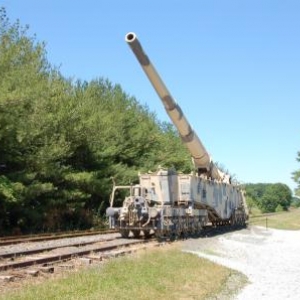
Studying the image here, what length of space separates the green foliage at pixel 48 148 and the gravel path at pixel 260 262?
25.9 ft

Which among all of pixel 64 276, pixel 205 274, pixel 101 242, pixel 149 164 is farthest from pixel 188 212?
pixel 149 164

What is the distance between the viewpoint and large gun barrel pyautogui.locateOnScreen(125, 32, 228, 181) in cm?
1801

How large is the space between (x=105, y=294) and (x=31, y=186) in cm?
1462

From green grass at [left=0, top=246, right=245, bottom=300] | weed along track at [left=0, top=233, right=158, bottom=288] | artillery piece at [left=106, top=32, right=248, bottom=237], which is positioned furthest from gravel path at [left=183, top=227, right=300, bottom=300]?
weed along track at [left=0, top=233, right=158, bottom=288]

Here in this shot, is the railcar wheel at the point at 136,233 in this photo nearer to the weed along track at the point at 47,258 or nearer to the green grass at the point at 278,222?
the weed along track at the point at 47,258

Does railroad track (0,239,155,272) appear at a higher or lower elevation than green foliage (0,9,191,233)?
lower

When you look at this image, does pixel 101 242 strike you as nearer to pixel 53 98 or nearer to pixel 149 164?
pixel 53 98

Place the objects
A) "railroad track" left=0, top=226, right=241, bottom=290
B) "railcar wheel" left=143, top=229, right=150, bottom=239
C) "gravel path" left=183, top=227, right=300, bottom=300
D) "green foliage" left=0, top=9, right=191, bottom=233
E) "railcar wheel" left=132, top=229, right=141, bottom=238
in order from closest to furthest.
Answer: "gravel path" left=183, top=227, right=300, bottom=300
"railroad track" left=0, top=226, right=241, bottom=290
"railcar wheel" left=143, top=229, right=150, bottom=239
"railcar wheel" left=132, top=229, right=141, bottom=238
"green foliage" left=0, top=9, right=191, bottom=233

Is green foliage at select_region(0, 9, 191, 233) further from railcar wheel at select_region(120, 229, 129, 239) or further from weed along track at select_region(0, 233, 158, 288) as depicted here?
weed along track at select_region(0, 233, 158, 288)

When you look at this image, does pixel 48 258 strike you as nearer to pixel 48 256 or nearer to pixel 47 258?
pixel 47 258

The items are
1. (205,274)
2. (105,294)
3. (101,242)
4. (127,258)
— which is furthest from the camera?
(101,242)

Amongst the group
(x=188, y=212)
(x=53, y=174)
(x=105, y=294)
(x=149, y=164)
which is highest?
(x=149, y=164)

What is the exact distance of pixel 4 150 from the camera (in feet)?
73.3

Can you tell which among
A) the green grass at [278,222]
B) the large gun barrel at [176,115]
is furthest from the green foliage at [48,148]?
the green grass at [278,222]
